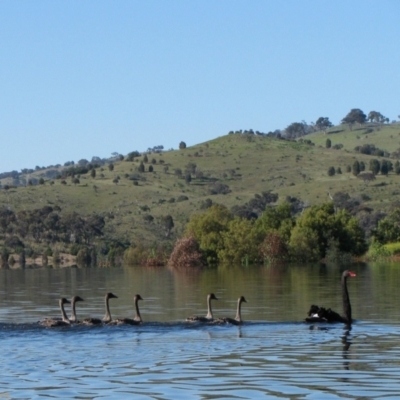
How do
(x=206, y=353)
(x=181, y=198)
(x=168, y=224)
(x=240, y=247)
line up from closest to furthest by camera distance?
(x=206, y=353) → (x=240, y=247) → (x=168, y=224) → (x=181, y=198)

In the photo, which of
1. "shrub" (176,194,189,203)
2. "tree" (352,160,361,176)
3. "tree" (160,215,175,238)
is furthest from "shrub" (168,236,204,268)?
"tree" (352,160,361,176)

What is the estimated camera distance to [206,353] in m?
24.9

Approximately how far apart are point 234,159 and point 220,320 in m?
156

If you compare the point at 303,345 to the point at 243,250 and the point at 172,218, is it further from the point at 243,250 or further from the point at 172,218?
the point at 172,218

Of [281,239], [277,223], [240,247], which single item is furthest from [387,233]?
[240,247]

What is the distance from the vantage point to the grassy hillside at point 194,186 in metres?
144

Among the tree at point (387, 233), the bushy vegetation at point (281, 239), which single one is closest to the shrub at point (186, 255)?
the bushy vegetation at point (281, 239)

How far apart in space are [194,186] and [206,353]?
144 metres

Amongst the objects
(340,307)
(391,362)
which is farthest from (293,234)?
(391,362)

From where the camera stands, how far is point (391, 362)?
74.9 feet

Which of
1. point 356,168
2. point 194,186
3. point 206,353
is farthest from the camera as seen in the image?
point 194,186

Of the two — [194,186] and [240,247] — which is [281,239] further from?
[194,186]

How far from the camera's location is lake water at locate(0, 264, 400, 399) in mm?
19734

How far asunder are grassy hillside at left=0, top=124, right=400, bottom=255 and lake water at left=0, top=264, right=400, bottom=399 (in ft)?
298
